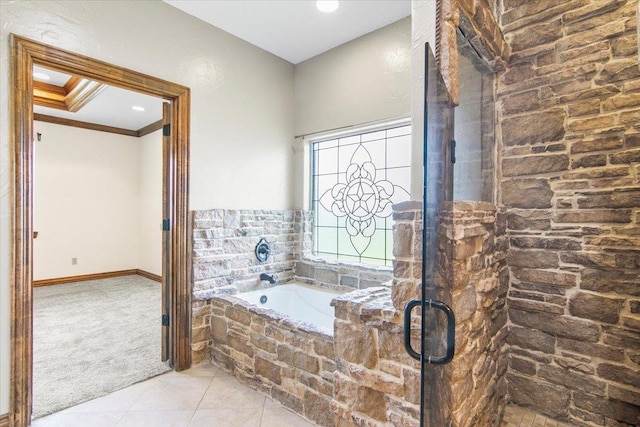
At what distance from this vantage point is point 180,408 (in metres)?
2.02

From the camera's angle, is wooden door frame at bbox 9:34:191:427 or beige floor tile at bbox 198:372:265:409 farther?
beige floor tile at bbox 198:372:265:409

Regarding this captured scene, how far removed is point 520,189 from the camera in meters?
1.89

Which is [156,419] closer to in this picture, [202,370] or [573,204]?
[202,370]

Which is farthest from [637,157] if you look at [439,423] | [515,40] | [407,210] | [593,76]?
[439,423]

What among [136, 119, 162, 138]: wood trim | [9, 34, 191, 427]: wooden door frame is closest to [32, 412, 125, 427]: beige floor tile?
[9, 34, 191, 427]: wooden door frame

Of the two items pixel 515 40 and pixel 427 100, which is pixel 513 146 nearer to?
pixel 515 40

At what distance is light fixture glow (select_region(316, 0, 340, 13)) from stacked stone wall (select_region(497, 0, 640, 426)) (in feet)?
3.88

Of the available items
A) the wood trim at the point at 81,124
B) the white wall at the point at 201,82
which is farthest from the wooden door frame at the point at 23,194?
the wood trim at the point at 81,124

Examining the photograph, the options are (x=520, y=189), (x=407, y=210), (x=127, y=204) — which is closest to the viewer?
(x=407, y=210)

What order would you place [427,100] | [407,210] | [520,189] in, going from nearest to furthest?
[427,100] < [407,210] < [520,189]

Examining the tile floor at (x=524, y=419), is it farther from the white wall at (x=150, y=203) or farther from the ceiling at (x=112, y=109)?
the white wall at (x=150, y=203)

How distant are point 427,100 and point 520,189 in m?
1.27

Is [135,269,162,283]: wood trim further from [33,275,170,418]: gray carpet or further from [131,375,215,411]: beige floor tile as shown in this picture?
[131,375,215,411]: beige floor tile

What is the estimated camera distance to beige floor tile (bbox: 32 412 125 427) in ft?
6.12
